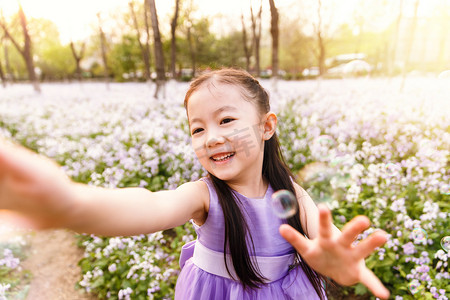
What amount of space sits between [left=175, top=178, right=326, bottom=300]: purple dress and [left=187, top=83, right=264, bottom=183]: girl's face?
18cm

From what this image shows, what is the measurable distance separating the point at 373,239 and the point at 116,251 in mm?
2856

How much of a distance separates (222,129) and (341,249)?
2.32ft

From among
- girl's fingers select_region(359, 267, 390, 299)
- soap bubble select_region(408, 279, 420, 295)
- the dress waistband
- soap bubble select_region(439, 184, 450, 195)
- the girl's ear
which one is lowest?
soap bubble select_region(408, 279, 420, 295)

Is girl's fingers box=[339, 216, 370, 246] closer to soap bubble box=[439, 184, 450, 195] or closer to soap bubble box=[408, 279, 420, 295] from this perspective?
soap bubble box=[408, 279, 420, 295]

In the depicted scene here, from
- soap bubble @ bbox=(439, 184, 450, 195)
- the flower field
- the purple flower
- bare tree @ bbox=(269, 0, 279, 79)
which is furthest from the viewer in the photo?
bare tree @ bbox=(269, 0, 279, 79)

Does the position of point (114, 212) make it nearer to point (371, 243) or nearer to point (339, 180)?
point (371, 243)

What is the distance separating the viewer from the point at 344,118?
6.29 m

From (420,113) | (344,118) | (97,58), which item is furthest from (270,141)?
(97,58)

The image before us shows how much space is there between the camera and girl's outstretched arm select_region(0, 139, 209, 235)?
0.60 metres

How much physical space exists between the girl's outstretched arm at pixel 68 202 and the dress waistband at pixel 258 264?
18.1 inches

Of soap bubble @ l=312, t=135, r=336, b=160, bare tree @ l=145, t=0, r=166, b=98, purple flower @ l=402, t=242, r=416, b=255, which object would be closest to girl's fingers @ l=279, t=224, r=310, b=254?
purple flower @ l=402, t=242, r=416, b=255

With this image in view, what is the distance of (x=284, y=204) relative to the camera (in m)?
1.60

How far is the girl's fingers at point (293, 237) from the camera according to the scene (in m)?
0.84

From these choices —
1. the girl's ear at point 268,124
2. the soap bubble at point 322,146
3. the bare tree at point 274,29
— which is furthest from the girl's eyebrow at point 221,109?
the bare tree at point 274,29
